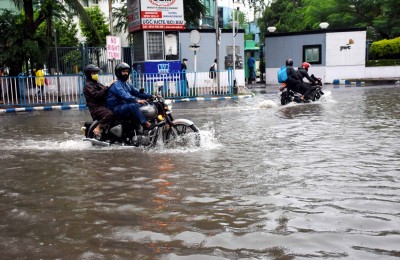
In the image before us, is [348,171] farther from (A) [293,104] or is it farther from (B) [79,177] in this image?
(A) [293,104]

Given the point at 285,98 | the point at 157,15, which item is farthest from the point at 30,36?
the point at 285,98

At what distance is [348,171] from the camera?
6695 millimetres

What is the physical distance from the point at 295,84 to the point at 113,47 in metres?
7.68

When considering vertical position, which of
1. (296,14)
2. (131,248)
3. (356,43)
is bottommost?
(131,248)

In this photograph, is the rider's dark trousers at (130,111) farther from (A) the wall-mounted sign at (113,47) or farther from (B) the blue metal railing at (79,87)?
(A) the wall-mounted sign at (113,47)

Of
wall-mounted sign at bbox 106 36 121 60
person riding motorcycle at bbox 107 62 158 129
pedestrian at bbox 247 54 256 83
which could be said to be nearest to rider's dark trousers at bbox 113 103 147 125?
person riding motorcycle at bbox 107 62 158 129

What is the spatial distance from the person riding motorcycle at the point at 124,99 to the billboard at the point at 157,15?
1421cm

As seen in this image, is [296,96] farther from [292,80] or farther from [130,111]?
[130,111]

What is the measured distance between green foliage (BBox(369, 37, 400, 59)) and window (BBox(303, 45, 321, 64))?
14.0 ft

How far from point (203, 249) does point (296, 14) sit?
53.3 meters

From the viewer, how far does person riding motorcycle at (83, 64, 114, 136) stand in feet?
30.6

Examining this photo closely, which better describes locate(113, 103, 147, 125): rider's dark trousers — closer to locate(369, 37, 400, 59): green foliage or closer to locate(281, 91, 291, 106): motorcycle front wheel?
locate(281, 91, 291, 106): motorcycle front wheel

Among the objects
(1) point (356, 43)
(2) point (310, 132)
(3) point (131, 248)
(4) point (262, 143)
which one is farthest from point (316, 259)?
(1) point (356, 43)

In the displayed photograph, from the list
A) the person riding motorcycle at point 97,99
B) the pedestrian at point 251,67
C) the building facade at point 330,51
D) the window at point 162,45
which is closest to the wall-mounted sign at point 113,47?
the window at point 162,45
